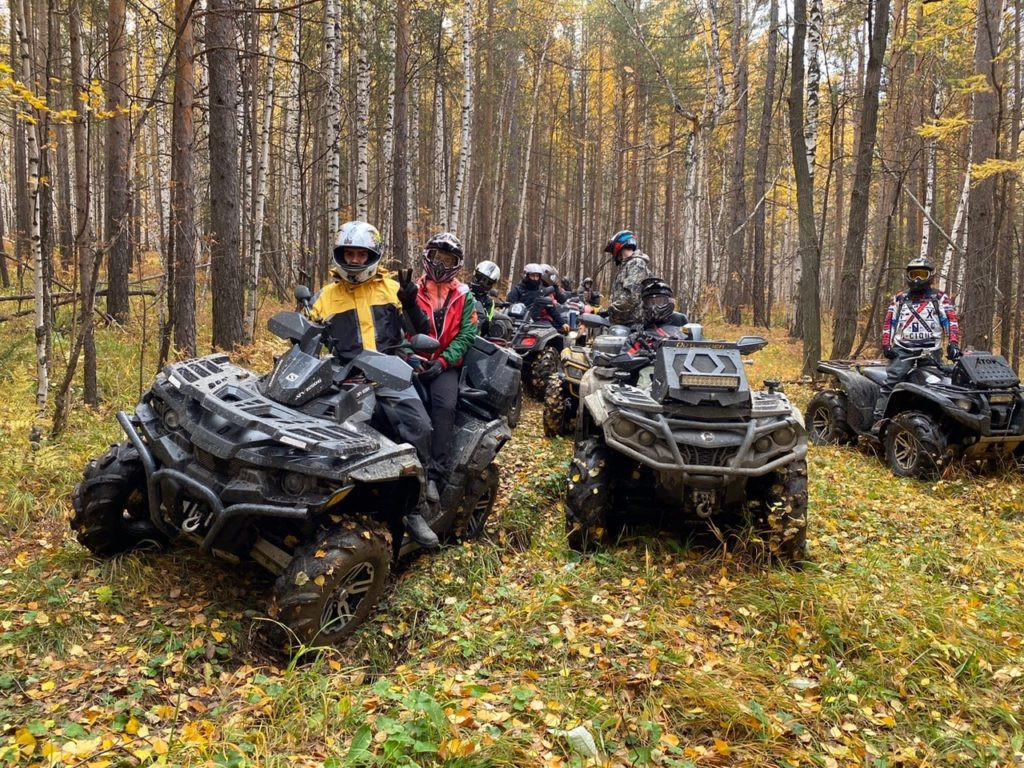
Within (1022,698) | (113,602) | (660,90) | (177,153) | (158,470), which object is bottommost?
(1022,698)

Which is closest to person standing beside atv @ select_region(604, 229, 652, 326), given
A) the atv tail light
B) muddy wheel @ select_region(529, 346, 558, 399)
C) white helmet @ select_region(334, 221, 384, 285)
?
muddy wheel @ select_region(529, 346, 558, 399)

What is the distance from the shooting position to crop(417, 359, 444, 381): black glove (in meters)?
4.83

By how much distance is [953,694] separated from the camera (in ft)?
10.7

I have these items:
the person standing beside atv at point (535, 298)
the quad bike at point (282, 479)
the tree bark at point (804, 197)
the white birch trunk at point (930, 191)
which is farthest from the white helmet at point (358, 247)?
the white birch trunk at point (930, 191)

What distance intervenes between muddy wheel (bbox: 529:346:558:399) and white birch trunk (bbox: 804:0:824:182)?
5.11m

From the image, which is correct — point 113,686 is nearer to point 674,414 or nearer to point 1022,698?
point 674,414

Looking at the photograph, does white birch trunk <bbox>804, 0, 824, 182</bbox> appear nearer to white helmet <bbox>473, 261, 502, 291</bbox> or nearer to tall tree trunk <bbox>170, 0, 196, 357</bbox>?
white helmet <bbox>473, 261, 502, 291</bbox>

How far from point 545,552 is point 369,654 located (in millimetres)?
1668

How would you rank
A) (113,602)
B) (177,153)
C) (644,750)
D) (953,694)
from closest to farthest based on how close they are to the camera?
(644,750), (953,694), (113,602), (177,153)

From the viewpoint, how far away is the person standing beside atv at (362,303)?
14.7ft

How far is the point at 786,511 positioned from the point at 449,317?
2712mm

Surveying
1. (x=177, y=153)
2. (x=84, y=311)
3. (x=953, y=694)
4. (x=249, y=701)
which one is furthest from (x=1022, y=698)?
(x=177, y=153)

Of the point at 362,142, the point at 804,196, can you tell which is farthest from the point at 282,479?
the point at 804,196

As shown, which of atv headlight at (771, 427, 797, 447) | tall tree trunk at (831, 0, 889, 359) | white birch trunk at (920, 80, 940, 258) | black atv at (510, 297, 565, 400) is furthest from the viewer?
white birch trunk at (920, 80, 940, 258)
